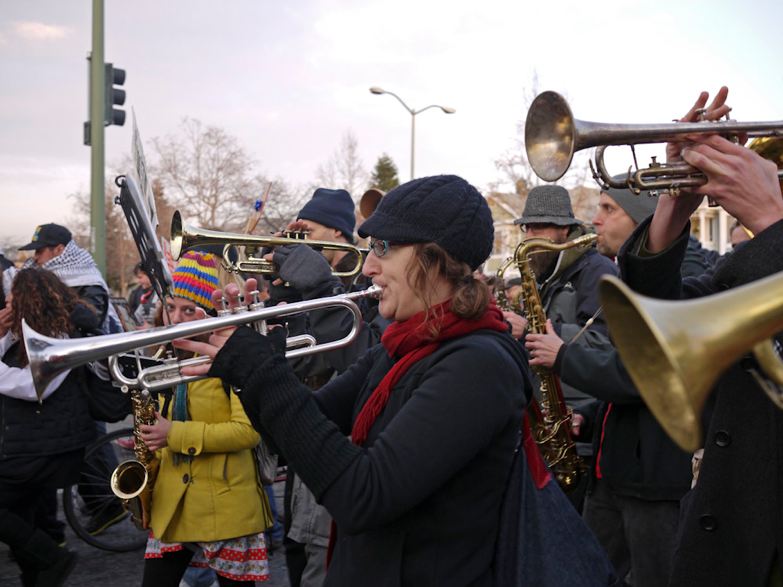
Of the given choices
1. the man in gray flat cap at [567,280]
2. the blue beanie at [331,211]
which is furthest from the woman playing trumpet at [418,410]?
the blue beanie at [331,211]

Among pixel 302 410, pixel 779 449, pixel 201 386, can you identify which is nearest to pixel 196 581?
pixel 201 386

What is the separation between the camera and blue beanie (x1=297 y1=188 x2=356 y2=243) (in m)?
4.80

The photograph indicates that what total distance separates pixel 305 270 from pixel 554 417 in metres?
1.48

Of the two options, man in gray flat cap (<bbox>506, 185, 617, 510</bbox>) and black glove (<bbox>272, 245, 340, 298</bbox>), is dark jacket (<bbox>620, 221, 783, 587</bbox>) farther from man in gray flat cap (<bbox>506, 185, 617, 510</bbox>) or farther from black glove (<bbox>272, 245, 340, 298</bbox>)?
black glove (<bbox>272, 245, 340, 298</bbox>)

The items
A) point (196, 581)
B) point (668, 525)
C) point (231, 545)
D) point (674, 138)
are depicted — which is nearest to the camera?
point (674, 138)

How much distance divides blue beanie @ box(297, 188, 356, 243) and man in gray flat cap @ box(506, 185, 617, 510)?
1.08 metres

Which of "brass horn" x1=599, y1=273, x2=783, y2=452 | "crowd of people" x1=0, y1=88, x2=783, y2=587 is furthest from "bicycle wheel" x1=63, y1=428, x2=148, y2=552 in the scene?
"brass horn" x1=599, y1=273, x2=783, y2=452

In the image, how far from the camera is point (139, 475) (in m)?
3.53

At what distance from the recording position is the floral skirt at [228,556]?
3.46 m

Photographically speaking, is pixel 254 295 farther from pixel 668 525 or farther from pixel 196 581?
pixel 196 581

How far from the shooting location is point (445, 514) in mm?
1960

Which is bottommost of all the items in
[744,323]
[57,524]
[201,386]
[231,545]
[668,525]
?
[57,524]

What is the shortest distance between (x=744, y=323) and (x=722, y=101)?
1.16 meters

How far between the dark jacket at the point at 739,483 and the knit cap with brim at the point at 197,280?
2.29 meters
